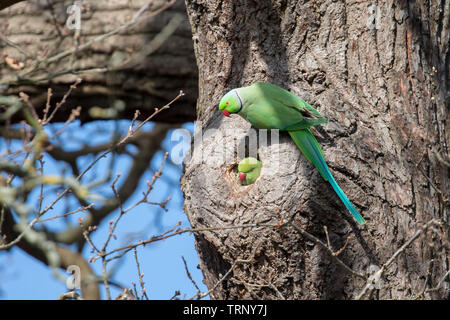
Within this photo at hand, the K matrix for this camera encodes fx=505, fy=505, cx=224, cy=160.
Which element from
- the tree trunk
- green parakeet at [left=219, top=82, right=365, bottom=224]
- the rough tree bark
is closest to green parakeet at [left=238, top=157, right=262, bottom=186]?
the rough tree bark

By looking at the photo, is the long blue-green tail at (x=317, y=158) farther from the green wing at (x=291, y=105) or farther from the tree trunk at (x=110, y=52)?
the tree trunk at (x=110, y=52)

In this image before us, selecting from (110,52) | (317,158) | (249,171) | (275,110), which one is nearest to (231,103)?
(275,110)

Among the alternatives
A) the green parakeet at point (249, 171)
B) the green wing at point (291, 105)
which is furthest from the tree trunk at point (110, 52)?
the green parakeet at point (249, 171)

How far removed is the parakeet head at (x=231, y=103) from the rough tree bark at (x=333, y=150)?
10cm

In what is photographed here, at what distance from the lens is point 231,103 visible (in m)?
2.48

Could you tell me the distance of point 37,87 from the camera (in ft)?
12.1

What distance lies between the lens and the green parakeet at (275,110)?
91.7 inches

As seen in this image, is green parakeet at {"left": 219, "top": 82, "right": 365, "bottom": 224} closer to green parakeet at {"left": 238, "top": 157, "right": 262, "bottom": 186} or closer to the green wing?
the green wing

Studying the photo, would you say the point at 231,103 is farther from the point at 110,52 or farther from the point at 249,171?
the point at 110,52

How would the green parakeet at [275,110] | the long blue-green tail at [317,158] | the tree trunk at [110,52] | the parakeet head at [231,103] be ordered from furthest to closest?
the tree trunk at [110,52], the parakeet head at [231,103], the green parakeet at [275,110], the long blue-green tail at [317,158]

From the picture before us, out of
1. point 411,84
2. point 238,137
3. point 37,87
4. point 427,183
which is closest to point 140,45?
point 37,87

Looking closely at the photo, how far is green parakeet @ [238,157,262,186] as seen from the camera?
233 cm
